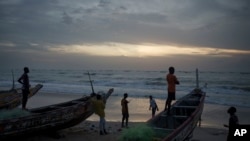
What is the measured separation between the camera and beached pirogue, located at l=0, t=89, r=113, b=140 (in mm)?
8492

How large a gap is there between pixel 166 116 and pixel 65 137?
4.26m

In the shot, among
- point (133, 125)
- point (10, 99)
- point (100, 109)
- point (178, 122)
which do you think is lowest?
point (133, 125)

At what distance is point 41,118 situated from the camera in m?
9.59

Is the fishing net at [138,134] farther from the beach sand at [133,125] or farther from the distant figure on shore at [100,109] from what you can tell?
the distant figure on shore at [100,109]

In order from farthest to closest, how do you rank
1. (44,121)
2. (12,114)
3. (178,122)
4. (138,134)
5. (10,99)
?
(10,99), (44,121), (12,114), (178,122), (138,134)

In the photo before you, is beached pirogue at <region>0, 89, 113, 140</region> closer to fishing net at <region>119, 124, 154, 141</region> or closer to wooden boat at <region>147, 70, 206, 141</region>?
wooden boat at <region>147, 70, 206, 141</region>

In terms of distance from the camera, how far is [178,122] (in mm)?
9172

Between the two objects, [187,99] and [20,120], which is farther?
[187,99]

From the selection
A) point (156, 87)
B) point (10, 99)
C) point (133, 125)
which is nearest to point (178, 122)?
point (133, 125)

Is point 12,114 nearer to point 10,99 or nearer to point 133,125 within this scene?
point 10,99

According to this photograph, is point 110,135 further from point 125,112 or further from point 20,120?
point 20,120

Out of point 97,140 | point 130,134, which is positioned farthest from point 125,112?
point 130,134

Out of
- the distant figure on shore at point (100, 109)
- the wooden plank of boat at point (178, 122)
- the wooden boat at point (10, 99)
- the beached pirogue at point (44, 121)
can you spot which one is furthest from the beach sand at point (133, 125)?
the wooden boat at point (10, 99)

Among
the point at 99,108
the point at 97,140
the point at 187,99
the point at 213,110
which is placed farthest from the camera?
the point at 213,110
